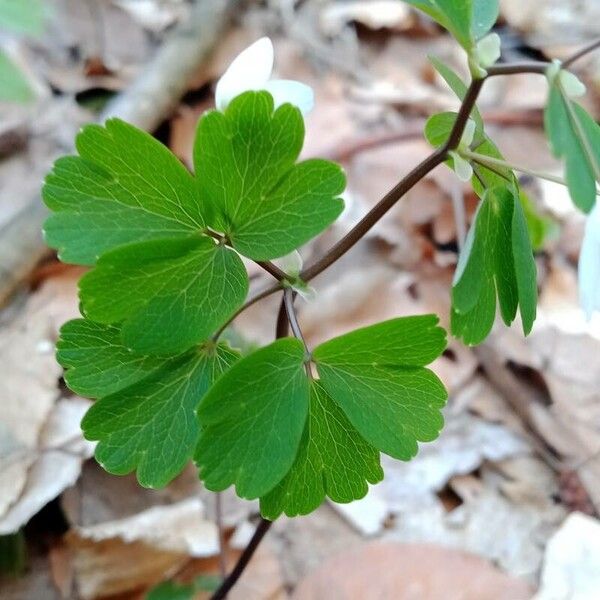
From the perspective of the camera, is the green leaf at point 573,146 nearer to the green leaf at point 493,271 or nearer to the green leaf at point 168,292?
the green leaf at point 493,271

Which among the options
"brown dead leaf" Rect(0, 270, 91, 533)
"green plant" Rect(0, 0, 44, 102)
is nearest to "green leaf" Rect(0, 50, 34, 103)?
"green plant" Rect(0, 0, 44, 102)

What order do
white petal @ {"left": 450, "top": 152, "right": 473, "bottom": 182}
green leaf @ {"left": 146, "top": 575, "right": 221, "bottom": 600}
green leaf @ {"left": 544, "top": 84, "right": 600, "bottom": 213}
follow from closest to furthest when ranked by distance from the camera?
green leaf @ {"left": 544, "top": 84, "right": 600, "bottom": 213} → white petal @ {"left": 450, "top": 152, "right": 473, "bottom": 182} → green leaf @ {"left": 146, "top": 575, "right": 221, "bottom": 600}

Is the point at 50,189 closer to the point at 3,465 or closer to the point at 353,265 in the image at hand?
the point at 3,465

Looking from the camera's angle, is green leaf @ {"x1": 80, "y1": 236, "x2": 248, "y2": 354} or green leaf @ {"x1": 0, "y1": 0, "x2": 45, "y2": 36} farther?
green leaf @ {"x1": 0, "y1": 0, "x2": 45, "y2": 36}

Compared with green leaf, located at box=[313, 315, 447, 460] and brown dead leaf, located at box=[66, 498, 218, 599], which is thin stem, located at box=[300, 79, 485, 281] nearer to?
green leaf, located at box=[313, 315, 447, 460]

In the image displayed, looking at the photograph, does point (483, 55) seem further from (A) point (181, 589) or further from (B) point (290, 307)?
(A) point (181, 589)

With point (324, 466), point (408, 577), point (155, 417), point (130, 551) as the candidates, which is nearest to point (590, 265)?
point (324, 466)

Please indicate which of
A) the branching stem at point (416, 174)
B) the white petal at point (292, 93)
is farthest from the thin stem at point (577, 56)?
the white petal at point (292, 93)
